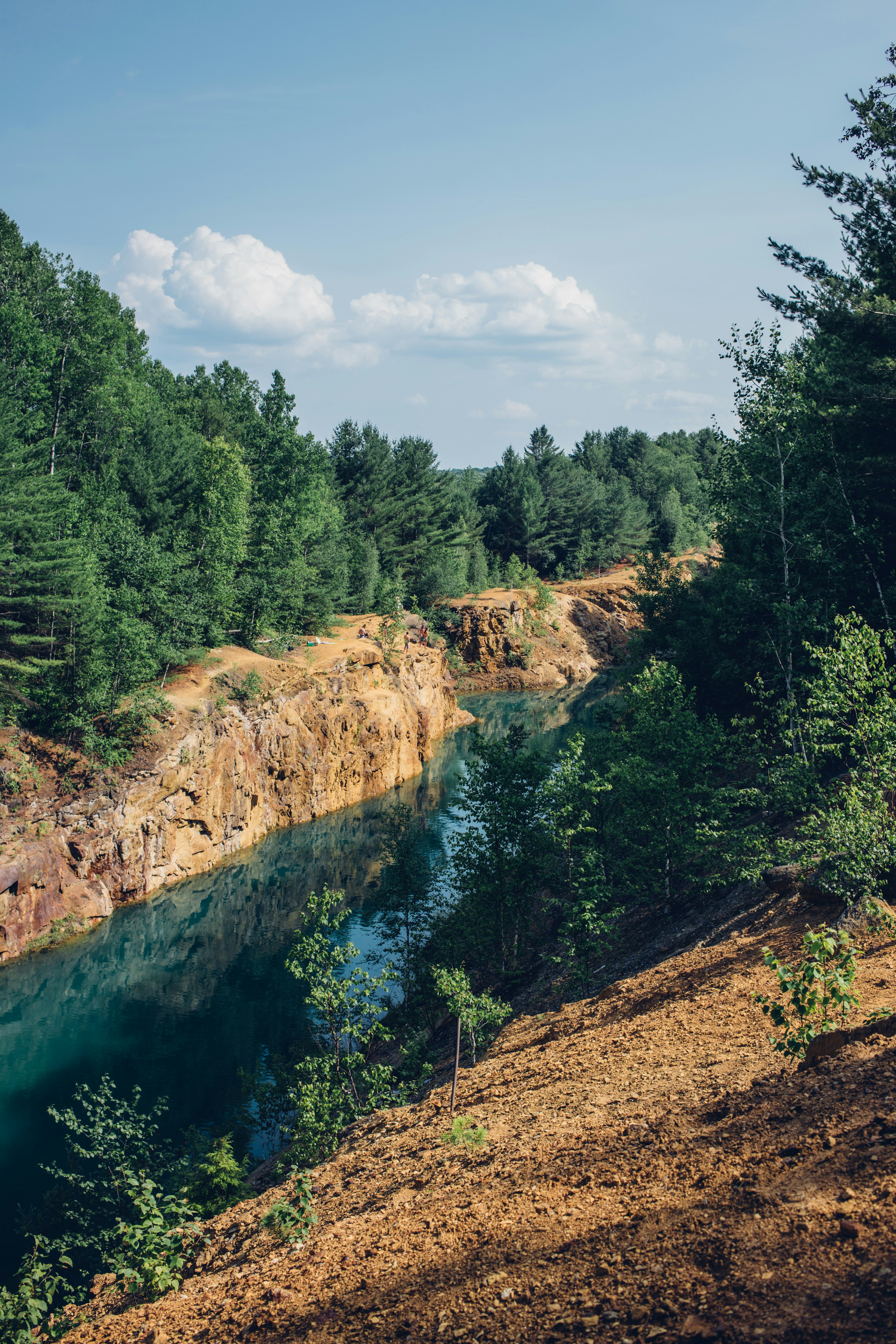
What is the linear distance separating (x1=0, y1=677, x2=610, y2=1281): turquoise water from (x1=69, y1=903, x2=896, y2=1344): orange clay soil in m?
10.6

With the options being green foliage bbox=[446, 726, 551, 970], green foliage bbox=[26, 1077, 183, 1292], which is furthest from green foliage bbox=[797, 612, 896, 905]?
green foliage bbox=[26, 1077, 183, 1292]

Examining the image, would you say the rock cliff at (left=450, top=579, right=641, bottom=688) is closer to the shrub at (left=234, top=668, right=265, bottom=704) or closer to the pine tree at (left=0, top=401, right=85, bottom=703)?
the shrub at (left=234, top=668, right=265, bottom=704)

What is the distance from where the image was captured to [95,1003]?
26.5 m

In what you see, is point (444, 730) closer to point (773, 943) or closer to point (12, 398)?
point (12, 398)

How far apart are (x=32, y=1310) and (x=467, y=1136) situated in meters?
5.33

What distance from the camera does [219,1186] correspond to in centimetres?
1472

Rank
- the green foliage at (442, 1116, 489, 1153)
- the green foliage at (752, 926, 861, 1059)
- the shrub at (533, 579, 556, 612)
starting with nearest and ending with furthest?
the green foliage at (752, 926, 861, 1059)
the green foliage at (442, 1116, 489, 1153)
the shrub at (533, 579, 556, 612)

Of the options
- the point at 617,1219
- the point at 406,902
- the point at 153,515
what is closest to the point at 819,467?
the point at 406,902

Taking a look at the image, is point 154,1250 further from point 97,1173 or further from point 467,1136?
point 97,1173

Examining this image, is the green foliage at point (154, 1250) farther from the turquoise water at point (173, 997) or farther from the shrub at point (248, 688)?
the shrub at point (248, 688)

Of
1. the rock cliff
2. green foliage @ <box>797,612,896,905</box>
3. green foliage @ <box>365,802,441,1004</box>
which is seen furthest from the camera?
the rock cliff

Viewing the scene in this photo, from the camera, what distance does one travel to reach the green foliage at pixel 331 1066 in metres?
14.8

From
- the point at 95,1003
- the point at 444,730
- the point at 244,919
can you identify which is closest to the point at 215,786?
the point at 244,919

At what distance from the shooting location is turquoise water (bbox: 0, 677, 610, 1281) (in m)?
20.9
